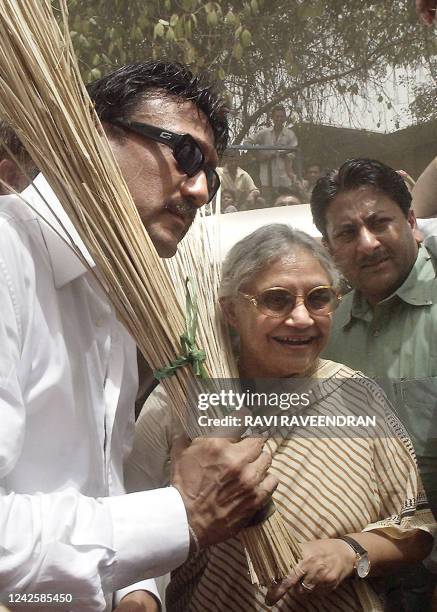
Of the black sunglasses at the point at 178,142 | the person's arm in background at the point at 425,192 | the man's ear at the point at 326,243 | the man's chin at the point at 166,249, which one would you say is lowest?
the man's ear at the point at 326,243

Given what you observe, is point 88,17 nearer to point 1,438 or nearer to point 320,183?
point 320,183

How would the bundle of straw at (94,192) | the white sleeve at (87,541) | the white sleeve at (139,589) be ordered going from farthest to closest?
the white sleeve at (139,589), the bundle of straw at (94,192), the white sleeve at (87,541)

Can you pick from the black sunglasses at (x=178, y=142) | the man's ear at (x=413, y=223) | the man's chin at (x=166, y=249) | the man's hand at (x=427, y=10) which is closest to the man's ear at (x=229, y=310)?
the man's chin at (x=166, y=249)

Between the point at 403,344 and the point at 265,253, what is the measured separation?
0.95ft

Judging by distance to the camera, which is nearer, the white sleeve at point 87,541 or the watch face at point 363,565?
the white sleeve at point 87,541

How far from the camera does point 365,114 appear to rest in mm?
1471

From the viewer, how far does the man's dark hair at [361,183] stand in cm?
147

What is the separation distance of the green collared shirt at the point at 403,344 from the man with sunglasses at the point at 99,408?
0.25 metres

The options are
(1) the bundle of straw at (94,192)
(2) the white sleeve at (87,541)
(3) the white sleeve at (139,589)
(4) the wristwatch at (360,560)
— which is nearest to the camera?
(2) the white sleeve at (87,541)

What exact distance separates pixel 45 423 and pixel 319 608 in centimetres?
57

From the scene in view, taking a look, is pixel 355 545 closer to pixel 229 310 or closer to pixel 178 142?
pixel 229 310

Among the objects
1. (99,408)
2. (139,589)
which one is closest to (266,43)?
(99,408)

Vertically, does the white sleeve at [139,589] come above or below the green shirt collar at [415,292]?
below

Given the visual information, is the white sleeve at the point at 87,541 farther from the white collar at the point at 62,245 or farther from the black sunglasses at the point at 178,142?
the black sunglasses at the point at 178,142
